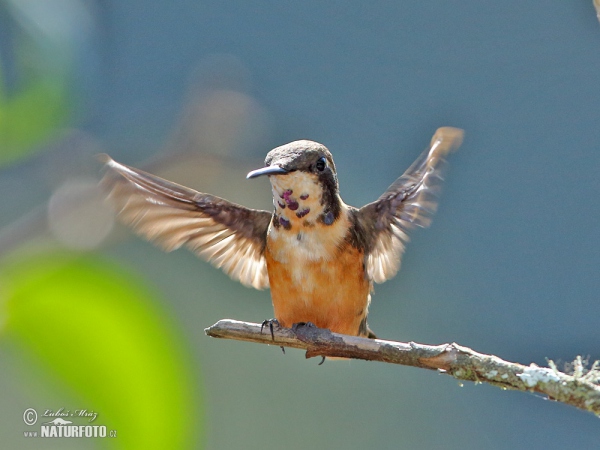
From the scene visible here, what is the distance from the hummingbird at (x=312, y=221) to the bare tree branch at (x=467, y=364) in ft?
0.83

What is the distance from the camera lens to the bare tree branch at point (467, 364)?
1242 mm

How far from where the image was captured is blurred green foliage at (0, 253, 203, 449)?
3.94 ft

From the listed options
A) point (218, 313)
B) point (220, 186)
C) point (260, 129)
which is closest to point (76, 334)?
point (220, 186)

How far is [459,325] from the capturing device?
3.13 m

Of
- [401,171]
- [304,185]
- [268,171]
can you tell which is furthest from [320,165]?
[401,171]

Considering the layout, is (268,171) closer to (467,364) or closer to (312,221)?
(312,221)

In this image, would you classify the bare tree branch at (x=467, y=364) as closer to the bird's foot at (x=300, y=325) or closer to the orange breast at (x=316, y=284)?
the bird's foot at (x=300, y=325)

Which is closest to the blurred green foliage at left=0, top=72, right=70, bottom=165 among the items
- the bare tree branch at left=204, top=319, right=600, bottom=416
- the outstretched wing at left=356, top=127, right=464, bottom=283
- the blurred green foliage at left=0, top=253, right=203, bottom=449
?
the blurred green foliage at left=0, top=253, right=203, bottom=449

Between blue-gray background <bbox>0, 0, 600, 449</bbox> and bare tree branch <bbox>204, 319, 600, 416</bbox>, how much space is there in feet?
4.02

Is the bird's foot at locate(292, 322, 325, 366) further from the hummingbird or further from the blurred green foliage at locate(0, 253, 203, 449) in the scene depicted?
the blurred green foliage at locate(0, 253, 203, 449)

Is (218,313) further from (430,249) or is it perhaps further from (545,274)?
(545,274)

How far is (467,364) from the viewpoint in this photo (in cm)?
133

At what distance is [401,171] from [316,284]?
1.55 metres

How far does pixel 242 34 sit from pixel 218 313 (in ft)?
5.09
